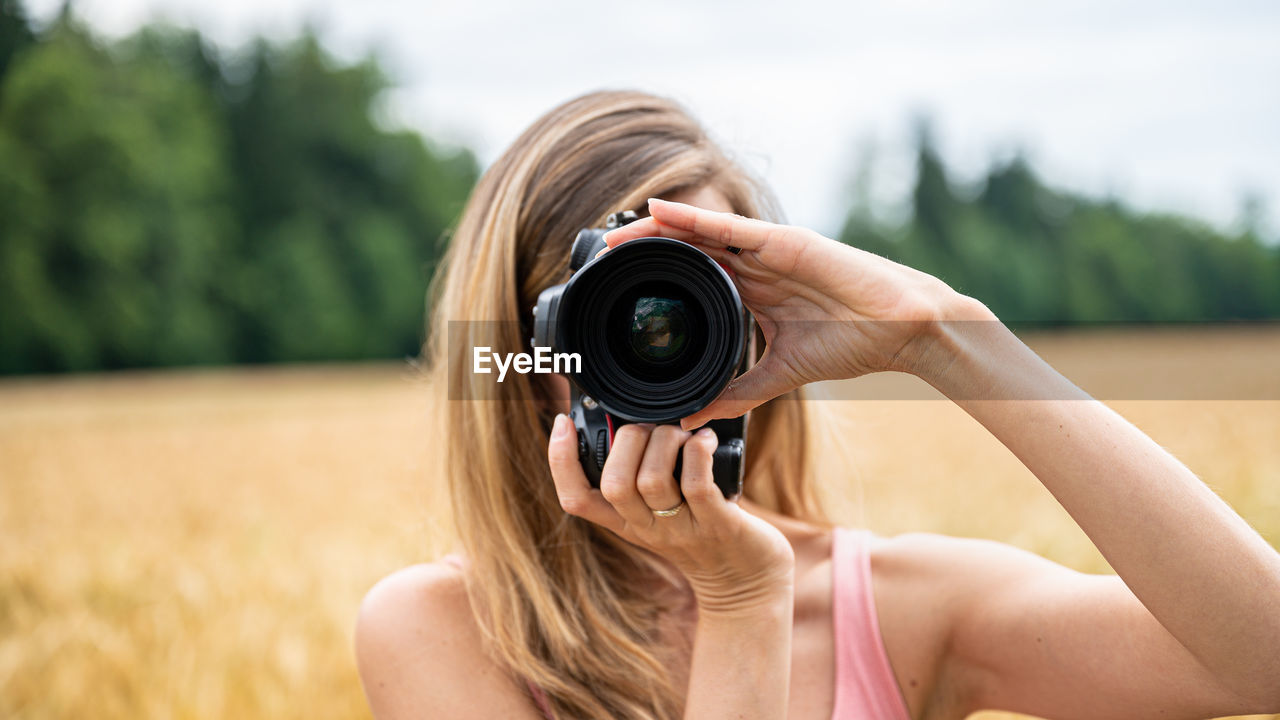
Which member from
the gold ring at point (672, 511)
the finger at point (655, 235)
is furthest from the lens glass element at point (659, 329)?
the gold ring at point (672, 511)

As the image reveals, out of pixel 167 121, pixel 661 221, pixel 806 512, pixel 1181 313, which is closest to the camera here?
pixel 661 221

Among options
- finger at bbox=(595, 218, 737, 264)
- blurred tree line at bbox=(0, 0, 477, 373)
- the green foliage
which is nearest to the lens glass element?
finger at bbox=(595, 218, 737, 264)

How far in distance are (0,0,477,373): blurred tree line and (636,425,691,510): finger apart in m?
21.1

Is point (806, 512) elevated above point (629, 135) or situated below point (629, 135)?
below

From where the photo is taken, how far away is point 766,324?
1.52 metres

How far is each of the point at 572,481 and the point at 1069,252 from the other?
110 ft

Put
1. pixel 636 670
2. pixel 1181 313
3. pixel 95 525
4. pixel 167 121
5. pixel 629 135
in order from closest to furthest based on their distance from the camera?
pixel 636 670 → pixel 629 135 → pixel 95 525 → pixel 1181 313 → pixel 167 121

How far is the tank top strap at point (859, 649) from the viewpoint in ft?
5.67

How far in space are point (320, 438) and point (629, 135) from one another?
30.2 feet

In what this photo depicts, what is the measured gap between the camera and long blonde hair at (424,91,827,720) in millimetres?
1731

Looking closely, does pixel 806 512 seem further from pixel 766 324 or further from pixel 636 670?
pixel 766 324

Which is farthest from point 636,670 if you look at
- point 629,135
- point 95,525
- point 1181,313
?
point 1181,313

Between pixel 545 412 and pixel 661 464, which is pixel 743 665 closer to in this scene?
pixel 661 464

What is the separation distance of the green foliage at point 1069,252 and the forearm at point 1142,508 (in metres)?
11.3
